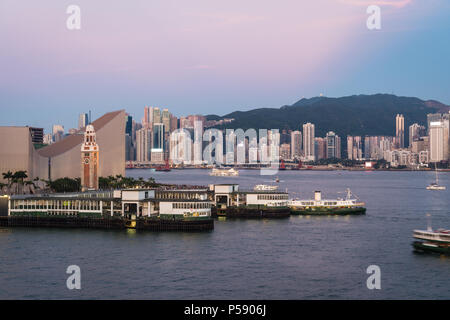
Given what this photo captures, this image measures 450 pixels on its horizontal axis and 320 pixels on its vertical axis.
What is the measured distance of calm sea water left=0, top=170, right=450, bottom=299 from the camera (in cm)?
2897

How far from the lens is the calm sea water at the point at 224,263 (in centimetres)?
2897

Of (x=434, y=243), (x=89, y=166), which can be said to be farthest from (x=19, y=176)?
(x=434, y=243)

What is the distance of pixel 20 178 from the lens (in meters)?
73.9

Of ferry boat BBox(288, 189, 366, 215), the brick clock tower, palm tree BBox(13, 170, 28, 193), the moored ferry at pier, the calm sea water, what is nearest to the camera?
the calm sea water

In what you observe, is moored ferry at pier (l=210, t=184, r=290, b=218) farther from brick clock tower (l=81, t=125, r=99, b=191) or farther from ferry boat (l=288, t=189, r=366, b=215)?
brick clock tower (l=81, t=125, r=99, b=191)

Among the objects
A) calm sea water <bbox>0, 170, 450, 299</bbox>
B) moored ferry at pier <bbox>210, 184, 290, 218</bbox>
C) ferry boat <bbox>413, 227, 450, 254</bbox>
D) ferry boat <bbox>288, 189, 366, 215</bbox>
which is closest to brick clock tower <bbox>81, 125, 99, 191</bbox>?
moored ferry at pier <bbox>210, 184, 290, 218</bbox>

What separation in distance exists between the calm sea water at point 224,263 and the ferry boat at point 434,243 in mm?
1000

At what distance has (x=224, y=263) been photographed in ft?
115

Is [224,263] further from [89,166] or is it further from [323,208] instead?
[89,166]

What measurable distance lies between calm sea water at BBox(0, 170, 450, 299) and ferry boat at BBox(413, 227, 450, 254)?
1000 millimetres

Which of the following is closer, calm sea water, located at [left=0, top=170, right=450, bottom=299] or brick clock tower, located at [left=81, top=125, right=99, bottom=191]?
calm sea water, located at [left=0, top=170, right=450, bottom=299]

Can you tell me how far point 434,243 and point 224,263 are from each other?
14.5m

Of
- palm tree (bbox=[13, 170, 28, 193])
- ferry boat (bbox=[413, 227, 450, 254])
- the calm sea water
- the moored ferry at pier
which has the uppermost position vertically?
palm tree (bbox=[13, 170, 28, 193])
